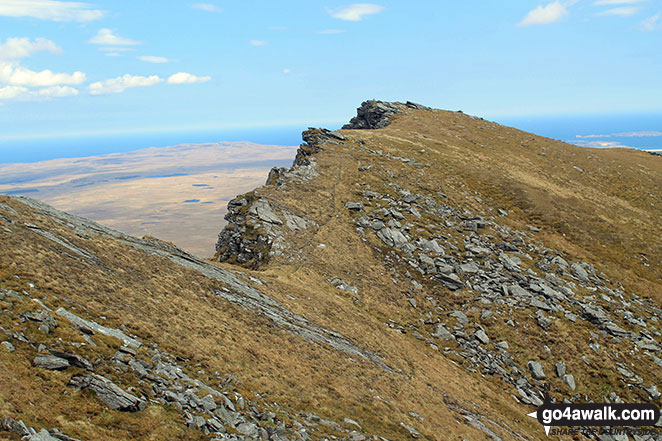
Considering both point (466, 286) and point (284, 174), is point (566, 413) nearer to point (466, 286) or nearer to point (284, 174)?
point (466, 286)

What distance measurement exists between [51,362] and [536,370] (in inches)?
1308

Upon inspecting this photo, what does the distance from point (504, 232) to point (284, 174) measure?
106 ft

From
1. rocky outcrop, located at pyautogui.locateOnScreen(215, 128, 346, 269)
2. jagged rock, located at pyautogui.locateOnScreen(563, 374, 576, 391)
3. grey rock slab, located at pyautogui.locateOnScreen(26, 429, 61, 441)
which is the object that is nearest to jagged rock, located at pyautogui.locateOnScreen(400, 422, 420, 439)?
grey rock slab, located at pyautogui.locateOnScreen(26, 429, 61, 441)

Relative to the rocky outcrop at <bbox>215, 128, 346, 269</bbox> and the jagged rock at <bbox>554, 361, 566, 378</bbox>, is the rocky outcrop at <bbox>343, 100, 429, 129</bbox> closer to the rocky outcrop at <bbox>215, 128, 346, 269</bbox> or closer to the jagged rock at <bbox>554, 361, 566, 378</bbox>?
the rocky outcrop at <bbox>215, 128, 346, 269</bbox>

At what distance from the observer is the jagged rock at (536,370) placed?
30.0 m

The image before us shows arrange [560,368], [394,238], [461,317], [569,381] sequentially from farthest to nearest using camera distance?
[394,238] → [461,317] → [560,368] → [569,381]

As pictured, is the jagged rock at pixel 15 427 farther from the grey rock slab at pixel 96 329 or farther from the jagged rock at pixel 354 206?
the jagged rock at pixel 354 206

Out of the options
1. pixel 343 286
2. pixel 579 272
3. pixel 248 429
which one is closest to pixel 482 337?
pixel 343 286

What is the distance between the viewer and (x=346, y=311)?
1266 inches

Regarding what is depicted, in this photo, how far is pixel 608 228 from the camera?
52219 mm

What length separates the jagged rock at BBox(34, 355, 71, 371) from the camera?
13.6 metres

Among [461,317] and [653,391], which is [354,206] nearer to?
[461,317]
